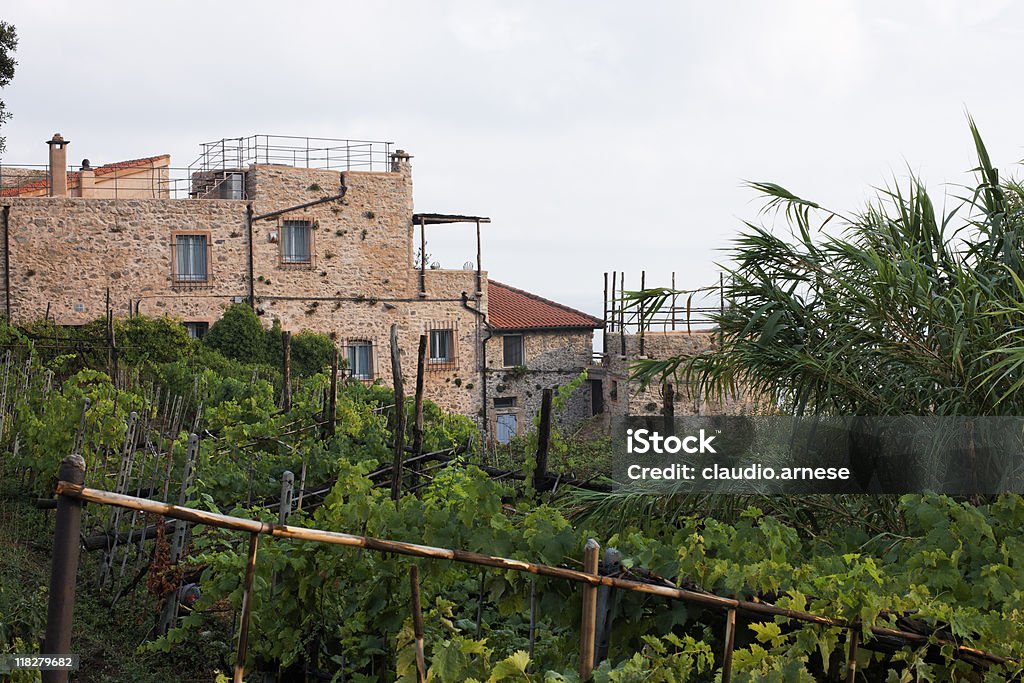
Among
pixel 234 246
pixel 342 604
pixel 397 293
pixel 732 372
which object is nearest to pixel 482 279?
pixel 397 293

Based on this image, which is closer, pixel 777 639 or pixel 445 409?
pixel 777 639

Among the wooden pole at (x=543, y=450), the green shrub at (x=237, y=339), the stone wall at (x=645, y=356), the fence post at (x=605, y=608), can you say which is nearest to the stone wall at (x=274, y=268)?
the green shrub at (x=237, y=339)

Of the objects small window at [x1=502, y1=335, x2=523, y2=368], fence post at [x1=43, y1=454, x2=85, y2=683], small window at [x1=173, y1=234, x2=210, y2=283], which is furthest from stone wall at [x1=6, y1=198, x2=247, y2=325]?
fence post at [x1=43, y1=454, x2=85, y2=683]

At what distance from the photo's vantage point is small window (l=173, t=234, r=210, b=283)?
72.8 ft

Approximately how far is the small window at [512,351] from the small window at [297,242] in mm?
5455

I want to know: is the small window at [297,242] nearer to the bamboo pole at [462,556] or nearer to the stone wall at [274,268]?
the stone wall at [274,268]

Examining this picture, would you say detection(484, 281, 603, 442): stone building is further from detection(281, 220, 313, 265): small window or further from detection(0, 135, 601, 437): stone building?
detection(281, 220, 313, 265): small window

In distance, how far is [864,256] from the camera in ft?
19.5

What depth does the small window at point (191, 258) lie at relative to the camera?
2219cm

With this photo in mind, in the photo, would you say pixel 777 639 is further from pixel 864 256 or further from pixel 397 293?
pixel 397 293

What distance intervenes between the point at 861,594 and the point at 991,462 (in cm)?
275

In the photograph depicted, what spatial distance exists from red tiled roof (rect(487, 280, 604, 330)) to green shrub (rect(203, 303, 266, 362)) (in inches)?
241
